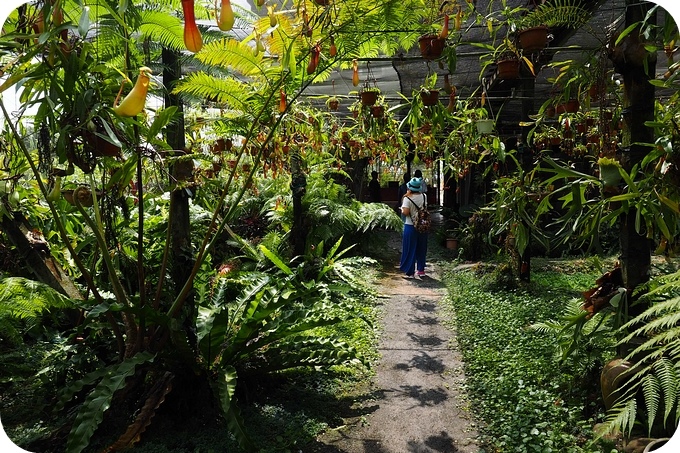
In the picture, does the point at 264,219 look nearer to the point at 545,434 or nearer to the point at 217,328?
the point at 217,328

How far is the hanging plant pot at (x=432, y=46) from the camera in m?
2.93

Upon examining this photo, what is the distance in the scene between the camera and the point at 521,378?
115 inches

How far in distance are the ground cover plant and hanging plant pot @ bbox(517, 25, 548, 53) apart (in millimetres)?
1836

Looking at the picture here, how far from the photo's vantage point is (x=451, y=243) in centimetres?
858

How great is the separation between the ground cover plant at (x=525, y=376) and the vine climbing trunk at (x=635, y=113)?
593 millimetres

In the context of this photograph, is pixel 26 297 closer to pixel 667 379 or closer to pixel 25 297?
pixel 25 297

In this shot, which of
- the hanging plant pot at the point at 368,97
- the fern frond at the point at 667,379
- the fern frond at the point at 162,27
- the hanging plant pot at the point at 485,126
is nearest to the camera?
the fern frond at the point at 667,379

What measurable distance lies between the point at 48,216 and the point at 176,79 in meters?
1.63

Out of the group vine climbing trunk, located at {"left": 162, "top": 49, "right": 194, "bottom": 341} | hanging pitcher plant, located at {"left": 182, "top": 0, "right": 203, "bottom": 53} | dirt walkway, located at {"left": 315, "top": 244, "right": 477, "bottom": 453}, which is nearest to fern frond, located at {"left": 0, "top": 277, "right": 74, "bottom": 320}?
vine climbing trunk, located at {"left": 162, "top": 49, "right": 194, "bottom": 341}

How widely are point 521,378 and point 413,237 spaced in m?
3.62

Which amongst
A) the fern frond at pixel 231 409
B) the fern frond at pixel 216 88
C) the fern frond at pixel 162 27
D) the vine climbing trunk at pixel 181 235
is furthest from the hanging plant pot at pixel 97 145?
the fern frond at pixel 231 409

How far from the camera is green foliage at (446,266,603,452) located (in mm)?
2342

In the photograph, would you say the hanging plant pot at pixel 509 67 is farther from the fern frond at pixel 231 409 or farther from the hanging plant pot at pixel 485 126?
the fern frond at pixel 231 409

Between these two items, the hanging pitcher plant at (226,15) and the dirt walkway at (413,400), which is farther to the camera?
the dirt walkway at (413,400)
